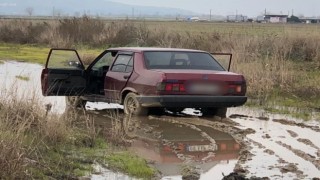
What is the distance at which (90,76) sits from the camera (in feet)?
43.8

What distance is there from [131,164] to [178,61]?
4.85 metres

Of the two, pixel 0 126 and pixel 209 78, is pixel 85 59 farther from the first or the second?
pixel 0 126

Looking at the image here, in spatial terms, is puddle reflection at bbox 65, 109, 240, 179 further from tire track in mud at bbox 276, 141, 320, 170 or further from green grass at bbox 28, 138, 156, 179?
tire track in mud at bbox 276, 141, 320, 170

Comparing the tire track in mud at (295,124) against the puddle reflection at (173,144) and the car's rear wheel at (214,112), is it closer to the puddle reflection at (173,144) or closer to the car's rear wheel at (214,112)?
the car's rear wheel at (214,112)

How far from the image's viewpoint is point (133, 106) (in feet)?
38.9

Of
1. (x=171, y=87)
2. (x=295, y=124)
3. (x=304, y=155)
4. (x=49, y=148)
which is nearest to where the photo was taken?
(x=49, y=148)

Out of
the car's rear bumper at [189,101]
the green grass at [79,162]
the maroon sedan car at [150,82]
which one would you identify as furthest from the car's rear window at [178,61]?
the green grass at [79,162]

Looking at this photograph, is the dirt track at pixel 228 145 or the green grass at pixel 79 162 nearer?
the green grass at pixel 79 162

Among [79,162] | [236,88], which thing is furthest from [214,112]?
[79,162]

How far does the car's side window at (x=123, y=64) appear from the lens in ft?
40.4

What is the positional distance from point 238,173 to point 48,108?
370cm

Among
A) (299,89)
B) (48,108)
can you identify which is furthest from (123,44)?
(48,108)

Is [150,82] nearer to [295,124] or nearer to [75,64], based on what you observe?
[75,64]

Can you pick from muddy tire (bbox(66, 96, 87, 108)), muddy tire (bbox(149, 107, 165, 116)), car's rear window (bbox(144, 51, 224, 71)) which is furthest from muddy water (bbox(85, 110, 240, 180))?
muddy tire (bbox(66, 96, 87, 108))
